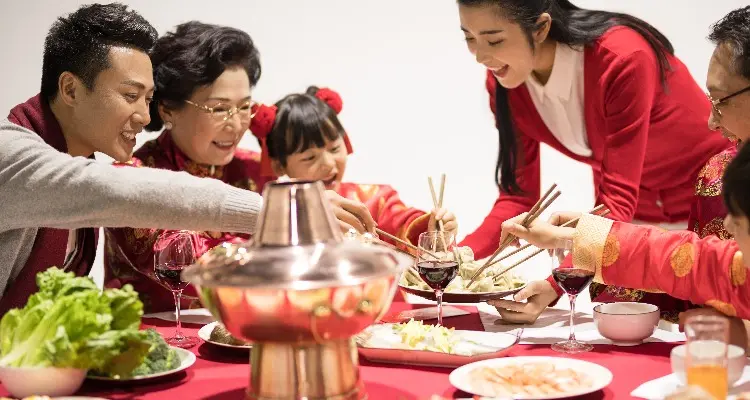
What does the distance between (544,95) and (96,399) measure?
1.88m

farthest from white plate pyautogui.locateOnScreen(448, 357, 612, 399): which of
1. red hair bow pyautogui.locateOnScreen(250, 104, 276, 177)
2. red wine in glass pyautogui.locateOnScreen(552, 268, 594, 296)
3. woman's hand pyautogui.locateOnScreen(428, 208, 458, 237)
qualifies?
red hair bow pyautogui.locateOnScreen(250, 104, 276, 177)

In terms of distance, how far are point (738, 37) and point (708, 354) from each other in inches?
39.1

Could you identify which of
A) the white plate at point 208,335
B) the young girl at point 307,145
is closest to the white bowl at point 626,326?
the white plate at point 208,335

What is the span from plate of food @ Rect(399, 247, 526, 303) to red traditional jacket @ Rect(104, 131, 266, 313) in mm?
593

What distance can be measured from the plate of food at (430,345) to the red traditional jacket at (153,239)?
819mm

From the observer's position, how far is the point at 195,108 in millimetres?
2766

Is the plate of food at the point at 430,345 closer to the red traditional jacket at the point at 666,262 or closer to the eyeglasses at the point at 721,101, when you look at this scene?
the red traditional jacket at the point at 666,262

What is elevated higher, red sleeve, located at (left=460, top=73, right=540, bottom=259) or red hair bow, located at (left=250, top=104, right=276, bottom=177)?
red hair bow, located at (left=250, top=104, right=276, bottom=177)

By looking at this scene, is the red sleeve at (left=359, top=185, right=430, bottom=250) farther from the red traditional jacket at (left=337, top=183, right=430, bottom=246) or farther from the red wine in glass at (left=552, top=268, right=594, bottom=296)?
the red wine in glass at (left=552, top=268, right=594, bottom=296)

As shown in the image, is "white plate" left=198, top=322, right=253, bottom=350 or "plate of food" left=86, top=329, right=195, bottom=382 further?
"white plate" left=198, top=322, right=253, bottom=350

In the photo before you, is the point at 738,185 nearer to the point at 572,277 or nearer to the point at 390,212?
the point at 572,277

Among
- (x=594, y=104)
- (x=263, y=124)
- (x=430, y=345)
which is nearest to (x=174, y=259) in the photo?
(x=430, y=345)

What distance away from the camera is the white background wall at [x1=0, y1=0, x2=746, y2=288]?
4.24 m

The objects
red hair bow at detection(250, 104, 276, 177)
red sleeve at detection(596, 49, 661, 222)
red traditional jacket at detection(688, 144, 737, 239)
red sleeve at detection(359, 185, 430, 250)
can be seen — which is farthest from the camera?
red hair bow at detection(250, 104, 276, 177)
